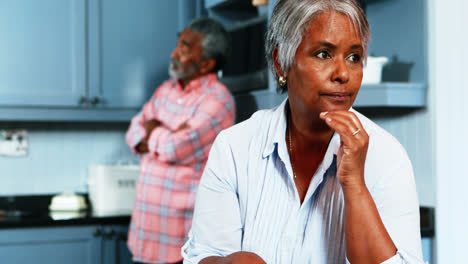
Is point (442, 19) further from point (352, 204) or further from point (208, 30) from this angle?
point (352, 204)

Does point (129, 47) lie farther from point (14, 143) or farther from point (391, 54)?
point (391, 54)

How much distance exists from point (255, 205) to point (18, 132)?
2.29 meters

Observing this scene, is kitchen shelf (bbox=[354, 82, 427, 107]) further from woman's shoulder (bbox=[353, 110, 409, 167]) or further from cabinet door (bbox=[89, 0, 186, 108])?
cabinet door (bbox=[89, 0, 186, 108])

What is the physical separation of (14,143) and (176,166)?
4.13ft

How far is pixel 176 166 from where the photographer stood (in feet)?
7.32

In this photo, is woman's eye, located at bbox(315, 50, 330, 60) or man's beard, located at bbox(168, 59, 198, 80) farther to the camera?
man's beard, located at bbox(168, 59, 198, 80)

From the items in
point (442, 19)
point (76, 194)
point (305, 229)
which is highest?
point (442, 19)

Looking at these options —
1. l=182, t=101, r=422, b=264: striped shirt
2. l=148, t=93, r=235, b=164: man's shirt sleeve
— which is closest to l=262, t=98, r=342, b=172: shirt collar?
l=182, t=101, r=422, b=264: striped shirt

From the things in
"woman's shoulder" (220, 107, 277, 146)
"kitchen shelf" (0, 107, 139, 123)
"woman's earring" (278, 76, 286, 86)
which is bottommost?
"woman's shoulder" (220, 107, 277, 146)

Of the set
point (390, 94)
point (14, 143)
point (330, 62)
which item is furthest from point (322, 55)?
point (14, 143)

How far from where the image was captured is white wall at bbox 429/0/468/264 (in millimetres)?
1831

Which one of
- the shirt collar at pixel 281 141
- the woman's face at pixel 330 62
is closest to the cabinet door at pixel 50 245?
the shirt collar at pixel 281 141

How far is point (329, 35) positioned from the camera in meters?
1.04

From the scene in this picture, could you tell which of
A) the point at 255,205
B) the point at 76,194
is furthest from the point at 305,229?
the point at 76,194
